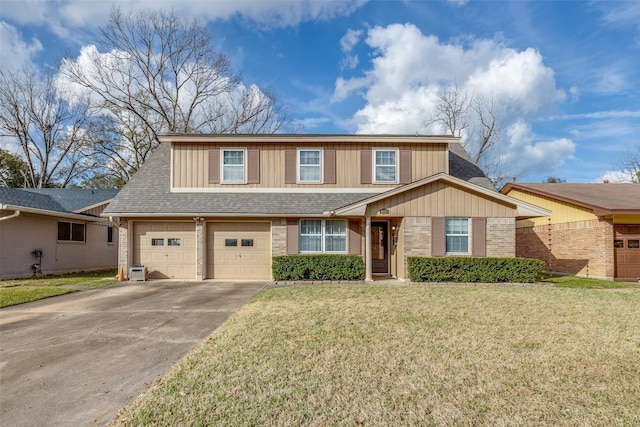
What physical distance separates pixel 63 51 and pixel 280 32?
54.3 feet

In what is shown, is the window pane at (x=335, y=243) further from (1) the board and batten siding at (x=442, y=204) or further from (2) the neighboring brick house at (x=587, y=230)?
(2) the neighboring brick house at (x=587, y=230)

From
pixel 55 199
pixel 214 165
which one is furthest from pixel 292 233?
pixel 55 199

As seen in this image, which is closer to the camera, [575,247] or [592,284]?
[592,284]

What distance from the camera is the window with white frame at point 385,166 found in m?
13.7

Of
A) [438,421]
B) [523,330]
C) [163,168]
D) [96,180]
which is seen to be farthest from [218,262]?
[96,180]

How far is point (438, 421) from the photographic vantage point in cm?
308

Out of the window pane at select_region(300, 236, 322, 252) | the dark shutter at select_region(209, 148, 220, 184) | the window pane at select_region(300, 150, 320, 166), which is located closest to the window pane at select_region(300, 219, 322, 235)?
the window pane at select_region(300, 236, 322, 252)

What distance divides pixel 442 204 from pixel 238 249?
7.65 m

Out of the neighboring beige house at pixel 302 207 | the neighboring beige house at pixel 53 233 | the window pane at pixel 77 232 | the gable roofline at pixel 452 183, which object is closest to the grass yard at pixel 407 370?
the gable roofline at pixel 452 183

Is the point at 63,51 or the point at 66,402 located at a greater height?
the point at 63,51

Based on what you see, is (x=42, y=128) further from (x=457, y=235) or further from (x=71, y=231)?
(x=457, y=235)

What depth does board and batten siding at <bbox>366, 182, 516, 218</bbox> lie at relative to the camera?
472 inches

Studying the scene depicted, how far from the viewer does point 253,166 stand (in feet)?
44.9

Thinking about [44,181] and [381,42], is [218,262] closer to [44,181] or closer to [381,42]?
[381,42]
